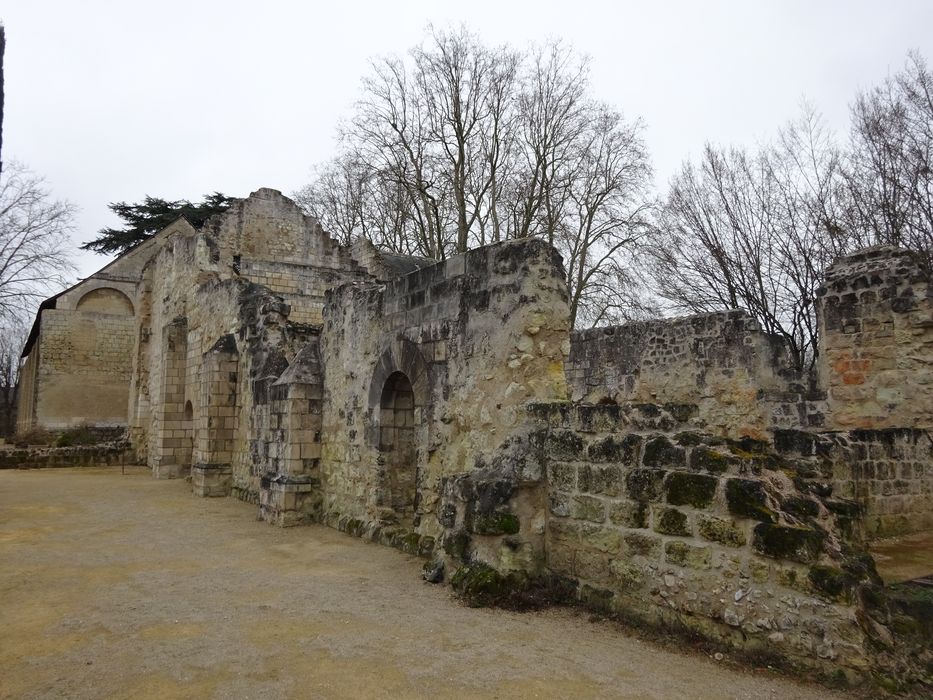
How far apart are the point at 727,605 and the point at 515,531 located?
1642 millimetres

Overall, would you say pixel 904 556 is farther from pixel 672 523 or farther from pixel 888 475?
pixel 672 523

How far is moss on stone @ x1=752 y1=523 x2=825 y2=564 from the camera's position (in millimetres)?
3387

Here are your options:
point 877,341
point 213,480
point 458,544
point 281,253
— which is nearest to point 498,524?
point 458,544

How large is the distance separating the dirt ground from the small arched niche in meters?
23.5

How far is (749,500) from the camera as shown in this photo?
3652 millimetres

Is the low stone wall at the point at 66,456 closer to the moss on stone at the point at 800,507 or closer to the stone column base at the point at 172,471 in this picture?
the stone column base at the point at 172,471

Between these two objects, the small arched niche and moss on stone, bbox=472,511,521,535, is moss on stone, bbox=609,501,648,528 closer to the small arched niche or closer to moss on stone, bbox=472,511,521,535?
moss on stone, bbox=472,511,521,535

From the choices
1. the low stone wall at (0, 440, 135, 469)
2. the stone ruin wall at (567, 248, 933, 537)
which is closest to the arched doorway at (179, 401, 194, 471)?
the low stone wall at (0, 440, 135, 469)

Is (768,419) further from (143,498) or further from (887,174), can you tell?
(143,498)

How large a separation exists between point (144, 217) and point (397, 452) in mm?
33599

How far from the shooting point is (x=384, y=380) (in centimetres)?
759

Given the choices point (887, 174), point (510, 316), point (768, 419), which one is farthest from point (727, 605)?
point (887, 174)

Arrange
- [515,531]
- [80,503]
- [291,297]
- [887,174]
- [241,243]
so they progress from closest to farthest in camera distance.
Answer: [515,531]
[80,503]
[887,174]
[291,297]
[241,243]

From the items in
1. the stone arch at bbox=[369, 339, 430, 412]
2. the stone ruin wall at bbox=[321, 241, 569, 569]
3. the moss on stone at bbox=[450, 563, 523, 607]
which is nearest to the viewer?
the moss on stone at bbox=[450, 563, 523, 607]
